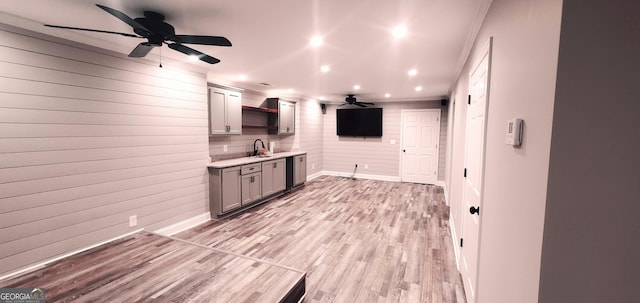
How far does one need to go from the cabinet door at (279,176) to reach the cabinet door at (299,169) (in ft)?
1.38

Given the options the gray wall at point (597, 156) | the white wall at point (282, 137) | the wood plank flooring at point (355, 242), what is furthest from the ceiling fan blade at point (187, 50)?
the gray wall at point (597, 156)

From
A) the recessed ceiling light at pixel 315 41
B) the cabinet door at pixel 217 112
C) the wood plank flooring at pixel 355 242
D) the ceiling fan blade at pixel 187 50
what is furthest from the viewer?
the cabinet door at pixel 217 112

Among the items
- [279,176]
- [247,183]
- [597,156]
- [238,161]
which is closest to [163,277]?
[247,183]

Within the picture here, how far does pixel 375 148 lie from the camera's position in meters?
7.60

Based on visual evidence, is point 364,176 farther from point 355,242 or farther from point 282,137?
point 355,242

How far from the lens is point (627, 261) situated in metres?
0.74

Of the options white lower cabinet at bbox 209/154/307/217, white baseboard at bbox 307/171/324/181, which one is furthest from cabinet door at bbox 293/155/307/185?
white baseboard at bbox 307/171/324/181

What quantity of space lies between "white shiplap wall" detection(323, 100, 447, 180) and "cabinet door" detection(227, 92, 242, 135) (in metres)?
3.86

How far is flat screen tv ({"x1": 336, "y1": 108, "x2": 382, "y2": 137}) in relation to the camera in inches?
293

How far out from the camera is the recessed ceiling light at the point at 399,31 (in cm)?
231

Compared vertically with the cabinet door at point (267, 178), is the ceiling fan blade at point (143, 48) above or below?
above

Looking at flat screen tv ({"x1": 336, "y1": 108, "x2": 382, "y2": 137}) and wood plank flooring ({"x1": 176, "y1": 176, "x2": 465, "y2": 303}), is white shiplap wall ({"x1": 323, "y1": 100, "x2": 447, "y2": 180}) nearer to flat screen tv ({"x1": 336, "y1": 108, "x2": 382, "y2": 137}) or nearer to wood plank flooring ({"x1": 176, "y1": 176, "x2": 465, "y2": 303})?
flat screen tv ({"x1": 336, "y1": 108, "x2": 382, "y2": 137})

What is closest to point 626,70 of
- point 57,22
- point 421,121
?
point 57,22

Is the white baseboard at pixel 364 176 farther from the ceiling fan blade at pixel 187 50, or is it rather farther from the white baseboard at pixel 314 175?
the ceiling fan blade at pixel 187 50
